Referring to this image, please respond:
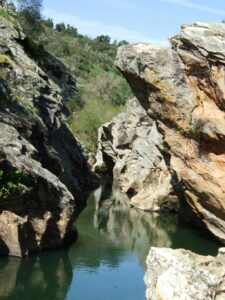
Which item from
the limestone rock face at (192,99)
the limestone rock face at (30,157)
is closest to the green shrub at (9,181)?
the limestone rock face at (30,157)

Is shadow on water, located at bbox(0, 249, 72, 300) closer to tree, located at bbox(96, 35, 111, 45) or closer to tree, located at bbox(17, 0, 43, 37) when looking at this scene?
tree, located at bbox(17, 0, 43, 37)

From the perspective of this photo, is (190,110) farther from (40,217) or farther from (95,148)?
(95,148)

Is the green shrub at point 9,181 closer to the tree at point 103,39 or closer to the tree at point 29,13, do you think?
the tree at point 29,13

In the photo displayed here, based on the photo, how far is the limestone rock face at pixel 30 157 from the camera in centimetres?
2633

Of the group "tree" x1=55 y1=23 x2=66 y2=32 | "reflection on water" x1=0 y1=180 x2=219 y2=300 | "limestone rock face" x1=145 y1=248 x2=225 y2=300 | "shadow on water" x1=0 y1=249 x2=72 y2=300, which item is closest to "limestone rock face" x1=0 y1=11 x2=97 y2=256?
"shadow on water" x1=0 y1=249 x2=72 y2=300

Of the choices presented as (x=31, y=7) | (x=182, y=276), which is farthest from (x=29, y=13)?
A: (x=182, y=276)

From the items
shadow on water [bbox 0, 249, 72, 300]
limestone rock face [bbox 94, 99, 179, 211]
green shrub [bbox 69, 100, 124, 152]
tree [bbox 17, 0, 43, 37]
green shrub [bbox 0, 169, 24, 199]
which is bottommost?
shadow on water [bbox 0, 249, 72, 300]

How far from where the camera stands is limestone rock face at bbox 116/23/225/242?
27.5 metres

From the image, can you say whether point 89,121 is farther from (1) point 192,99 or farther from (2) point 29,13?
(1) point 192,99

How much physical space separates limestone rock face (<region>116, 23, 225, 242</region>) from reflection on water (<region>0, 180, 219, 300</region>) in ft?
13.1

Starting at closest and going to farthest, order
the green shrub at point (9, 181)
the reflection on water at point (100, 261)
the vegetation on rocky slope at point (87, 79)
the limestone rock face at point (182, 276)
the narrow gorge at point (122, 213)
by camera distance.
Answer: the limestone rock face at point (182, 276)
the reflection on water at point (100, 261)
the narrow gorge at point (122, 213)
the green shrub at point (9, 181)
the vegetation on rocky slope at point (87, 79)

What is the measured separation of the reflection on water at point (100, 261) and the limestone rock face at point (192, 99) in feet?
13.1

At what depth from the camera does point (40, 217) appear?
1080 inches

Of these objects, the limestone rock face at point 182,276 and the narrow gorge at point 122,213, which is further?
the narrow gorge at point 122,213
